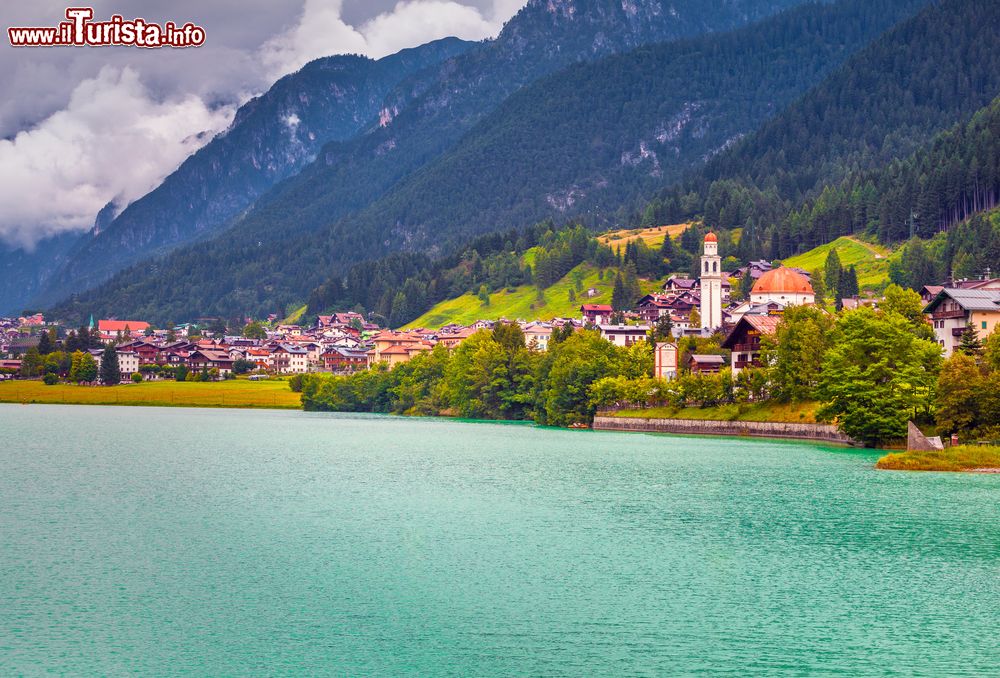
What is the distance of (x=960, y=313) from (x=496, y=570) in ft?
266

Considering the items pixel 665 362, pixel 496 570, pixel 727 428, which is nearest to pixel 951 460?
pixel 727 428

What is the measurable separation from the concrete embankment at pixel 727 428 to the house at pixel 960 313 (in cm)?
1430

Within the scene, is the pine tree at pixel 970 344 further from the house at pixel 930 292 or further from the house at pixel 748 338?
the house at pixel 930 292

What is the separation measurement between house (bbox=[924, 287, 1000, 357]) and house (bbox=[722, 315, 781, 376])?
666 inches

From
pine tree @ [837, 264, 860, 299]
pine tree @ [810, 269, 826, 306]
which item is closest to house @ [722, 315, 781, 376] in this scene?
pine tree @ [837, 264, 860, 299]

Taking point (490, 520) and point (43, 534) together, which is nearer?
point (43, 534)

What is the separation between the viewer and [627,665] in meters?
28.8

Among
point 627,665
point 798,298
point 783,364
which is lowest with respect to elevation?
point 627,665

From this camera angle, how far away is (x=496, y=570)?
4000 cm

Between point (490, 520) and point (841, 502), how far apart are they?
18.5 meters

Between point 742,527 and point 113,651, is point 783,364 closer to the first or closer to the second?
point 742,527

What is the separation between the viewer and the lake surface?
29.8 m

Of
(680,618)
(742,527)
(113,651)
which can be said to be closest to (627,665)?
(680,618)

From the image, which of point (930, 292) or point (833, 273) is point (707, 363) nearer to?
point (930, 292)
